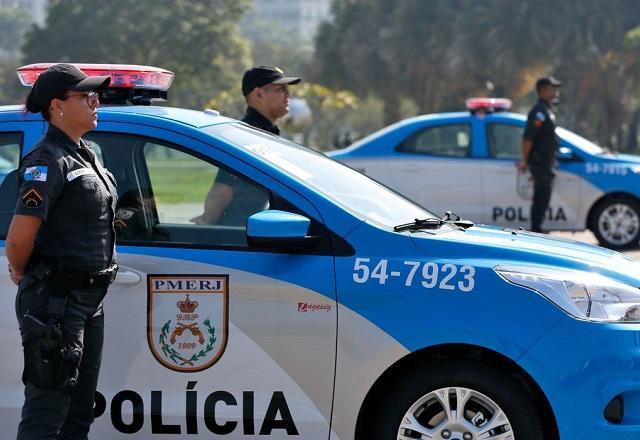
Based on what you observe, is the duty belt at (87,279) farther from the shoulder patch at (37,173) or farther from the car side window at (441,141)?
the car side window at (441,141)

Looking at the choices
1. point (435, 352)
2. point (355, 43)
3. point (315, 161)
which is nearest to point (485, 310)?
point (435, 352)

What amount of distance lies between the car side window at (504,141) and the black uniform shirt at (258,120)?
616 cm

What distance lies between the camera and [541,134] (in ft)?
37.5

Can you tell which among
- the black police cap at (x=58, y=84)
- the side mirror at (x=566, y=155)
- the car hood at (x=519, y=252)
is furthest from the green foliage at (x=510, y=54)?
the black police cap at (x=58, y=84)

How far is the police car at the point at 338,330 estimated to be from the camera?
13.7ft

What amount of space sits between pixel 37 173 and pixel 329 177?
4.58 ft

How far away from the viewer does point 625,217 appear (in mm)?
12469

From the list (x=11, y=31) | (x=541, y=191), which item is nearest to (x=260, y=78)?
(x=541, y=191)

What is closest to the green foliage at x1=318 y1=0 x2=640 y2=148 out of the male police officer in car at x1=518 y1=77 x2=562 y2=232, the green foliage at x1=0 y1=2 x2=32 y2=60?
the male police officer in car at x1=518 y1=77 x2=562 y2=232

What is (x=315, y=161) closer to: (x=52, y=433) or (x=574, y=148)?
(x=52, y=433)

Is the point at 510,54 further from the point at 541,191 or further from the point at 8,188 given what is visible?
the point at 8,188

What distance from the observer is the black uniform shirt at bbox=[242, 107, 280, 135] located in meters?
6.74

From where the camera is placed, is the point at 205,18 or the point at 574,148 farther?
the point at 205,18

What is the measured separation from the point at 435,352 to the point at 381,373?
0.71 feet
